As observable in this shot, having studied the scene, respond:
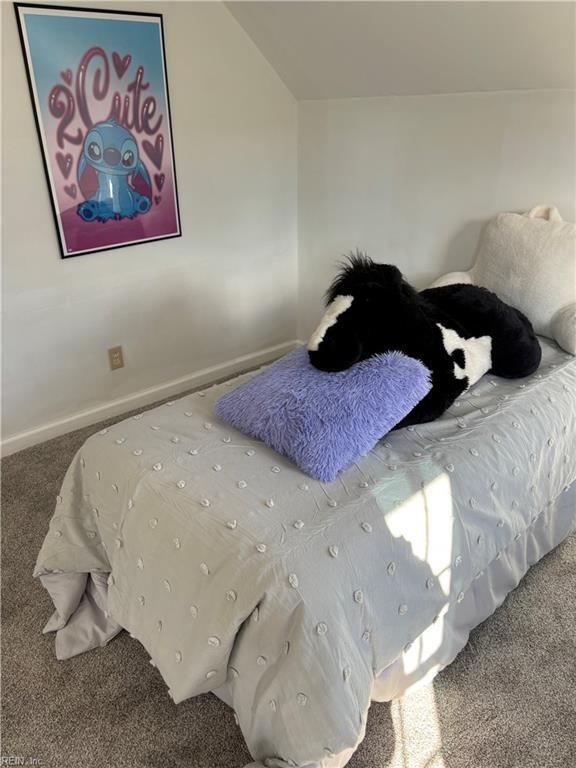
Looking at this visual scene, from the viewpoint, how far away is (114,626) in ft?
5.28

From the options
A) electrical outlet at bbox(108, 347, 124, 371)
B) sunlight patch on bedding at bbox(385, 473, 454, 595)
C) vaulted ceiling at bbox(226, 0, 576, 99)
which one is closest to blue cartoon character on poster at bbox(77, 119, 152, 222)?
electrical outlet at bbox(108, 347, 124, 371)

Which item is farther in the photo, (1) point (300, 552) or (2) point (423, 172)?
(2) point (423, 172)

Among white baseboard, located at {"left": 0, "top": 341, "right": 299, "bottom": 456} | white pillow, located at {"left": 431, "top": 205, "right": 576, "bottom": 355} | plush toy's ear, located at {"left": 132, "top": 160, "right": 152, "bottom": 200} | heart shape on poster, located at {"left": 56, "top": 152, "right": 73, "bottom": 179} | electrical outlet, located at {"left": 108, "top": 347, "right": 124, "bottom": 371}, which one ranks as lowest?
white baseboard, located at {"left": 0, "top": 341, "right": 299, "bottom": 456}

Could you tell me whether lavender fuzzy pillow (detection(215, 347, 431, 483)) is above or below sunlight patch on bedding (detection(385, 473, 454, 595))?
above

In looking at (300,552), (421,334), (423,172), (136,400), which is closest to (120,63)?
(423,172)

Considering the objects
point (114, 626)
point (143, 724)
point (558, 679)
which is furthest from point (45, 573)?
point (558, 679)

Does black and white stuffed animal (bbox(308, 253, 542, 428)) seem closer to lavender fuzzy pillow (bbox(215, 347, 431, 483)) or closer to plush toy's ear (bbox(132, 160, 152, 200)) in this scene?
lavender fuzzy pillow (bbox(215, 347, 431, 483))

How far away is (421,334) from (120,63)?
163cm

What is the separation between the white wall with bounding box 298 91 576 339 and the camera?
2.10 meters

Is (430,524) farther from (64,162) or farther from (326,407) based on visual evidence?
(64,162)

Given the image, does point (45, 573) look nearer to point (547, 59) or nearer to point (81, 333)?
point (81, 333)

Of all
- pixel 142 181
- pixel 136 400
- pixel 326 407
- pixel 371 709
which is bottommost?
pixel 371 709

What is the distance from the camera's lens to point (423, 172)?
97.0 inches

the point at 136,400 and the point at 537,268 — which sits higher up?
the point at 537,268
